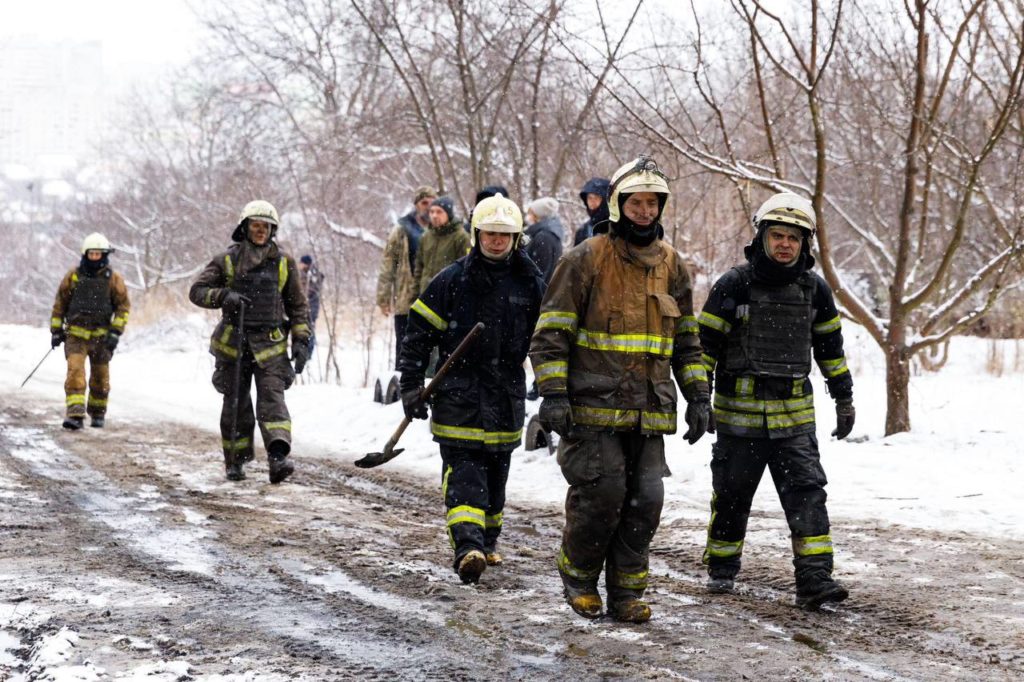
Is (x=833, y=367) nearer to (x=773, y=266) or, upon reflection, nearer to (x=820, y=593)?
(x=773, y=266)

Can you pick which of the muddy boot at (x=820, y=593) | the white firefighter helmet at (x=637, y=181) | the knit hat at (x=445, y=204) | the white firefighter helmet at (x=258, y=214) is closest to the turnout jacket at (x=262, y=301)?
the white firefighter helmet at (x=258, y=214)

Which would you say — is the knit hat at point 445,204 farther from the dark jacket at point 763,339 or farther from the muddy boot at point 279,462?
the dark jacket at point 763,339

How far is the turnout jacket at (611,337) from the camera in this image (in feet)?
16.4

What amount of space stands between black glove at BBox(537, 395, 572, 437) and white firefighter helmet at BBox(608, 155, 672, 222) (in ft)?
2.76

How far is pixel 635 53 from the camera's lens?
1024 cm

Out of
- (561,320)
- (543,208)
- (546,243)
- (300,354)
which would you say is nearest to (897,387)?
(546,243)

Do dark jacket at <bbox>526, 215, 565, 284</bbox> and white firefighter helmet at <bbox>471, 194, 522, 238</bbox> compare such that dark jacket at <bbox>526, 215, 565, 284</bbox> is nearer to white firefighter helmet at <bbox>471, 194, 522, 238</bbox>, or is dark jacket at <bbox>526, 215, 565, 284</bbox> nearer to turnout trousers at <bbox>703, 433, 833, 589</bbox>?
white firefighter helmet at <bbox>471, 194, 522, 238</bbox>

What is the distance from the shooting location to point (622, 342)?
5012 mm

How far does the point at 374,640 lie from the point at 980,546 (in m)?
3.70

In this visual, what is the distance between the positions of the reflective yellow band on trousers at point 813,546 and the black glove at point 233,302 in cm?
455

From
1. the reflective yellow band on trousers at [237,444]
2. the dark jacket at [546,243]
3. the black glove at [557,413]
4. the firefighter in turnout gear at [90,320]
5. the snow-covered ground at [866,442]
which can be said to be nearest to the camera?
the black glove at [557,413]

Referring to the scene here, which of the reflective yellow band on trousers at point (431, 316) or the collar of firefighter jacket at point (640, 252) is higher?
the collar of firefighter jacket at point (640, 252)

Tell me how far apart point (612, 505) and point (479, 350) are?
4.07ft

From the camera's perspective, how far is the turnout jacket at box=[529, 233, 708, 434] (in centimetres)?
500
